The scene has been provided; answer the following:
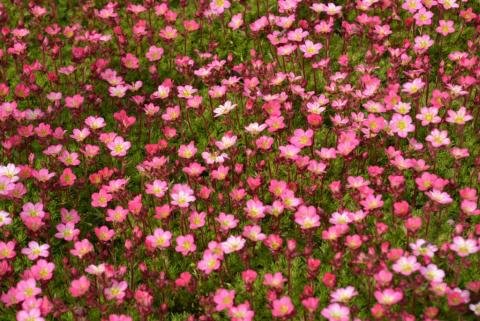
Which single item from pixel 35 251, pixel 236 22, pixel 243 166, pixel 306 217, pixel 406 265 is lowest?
pixel 243 166

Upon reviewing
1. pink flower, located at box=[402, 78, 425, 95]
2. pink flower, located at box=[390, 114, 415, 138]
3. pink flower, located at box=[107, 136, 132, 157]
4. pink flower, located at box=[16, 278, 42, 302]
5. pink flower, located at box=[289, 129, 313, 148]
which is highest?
pink flower, located at box=[402, 78, 425, 95]

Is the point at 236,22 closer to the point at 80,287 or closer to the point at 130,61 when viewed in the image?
the point at 130,61

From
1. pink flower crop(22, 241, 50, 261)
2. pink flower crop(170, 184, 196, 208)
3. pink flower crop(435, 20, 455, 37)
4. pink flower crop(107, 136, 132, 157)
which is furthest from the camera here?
pink flower crop(435, 20, 455, 37)

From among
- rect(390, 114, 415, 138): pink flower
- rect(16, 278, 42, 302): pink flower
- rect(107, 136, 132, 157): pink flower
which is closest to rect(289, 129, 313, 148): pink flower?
rect(390, 114, 415, 138): pink flower

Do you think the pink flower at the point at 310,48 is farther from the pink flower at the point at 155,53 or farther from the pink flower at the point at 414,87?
the pink flower at the point at 155,53

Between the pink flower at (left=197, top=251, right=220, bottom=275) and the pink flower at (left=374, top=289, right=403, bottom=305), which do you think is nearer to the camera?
the pink flower at (left=374, top=289, right=403, bottom=305)

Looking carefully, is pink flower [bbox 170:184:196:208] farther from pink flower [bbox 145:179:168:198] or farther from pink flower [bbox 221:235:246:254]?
pink flower [bbox 221:235:246:254]

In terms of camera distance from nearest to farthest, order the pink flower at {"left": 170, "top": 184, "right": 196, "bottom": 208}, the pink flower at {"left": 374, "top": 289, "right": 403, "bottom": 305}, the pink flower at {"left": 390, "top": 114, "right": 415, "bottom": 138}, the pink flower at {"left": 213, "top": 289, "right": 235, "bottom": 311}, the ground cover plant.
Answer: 1. the pink flower at {"left": 374, "top": 289, "right": 403, "bottom": 305}
2. the pink flower at {"left": 213, "top": 289, "right": 235, "bottom": 311}
3. the ground cover plant
4. the pink flower at {"left": 170, "top": 184, "right": 196, "bottom": 208}
5. the pink flower at {"left": 390, "top": 114, "right": 415, "bottom": 138}

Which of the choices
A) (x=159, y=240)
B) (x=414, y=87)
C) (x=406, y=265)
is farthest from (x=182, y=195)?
(x=414, y=87)
